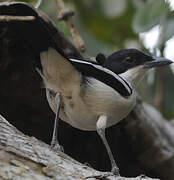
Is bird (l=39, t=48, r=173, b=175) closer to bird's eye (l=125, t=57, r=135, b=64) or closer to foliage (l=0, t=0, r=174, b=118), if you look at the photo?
bird's eye (l=125, t=57, r=135, b=64)

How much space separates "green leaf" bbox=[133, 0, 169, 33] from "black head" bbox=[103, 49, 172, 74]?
0.44m

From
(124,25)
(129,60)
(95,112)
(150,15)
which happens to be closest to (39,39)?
(95,112)

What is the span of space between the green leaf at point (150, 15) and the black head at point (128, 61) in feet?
1.43

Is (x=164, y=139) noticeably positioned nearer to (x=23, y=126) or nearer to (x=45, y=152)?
(x=23, y=126)

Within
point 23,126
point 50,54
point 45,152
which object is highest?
point 50,54

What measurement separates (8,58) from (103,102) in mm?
855

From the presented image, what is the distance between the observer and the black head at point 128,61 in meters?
3.10

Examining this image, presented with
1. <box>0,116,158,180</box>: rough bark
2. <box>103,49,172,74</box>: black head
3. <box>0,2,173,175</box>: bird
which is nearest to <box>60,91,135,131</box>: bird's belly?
<box>0,2,173,175</box>: bird

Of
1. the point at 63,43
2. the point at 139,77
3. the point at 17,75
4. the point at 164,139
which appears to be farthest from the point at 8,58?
the point at 164,139

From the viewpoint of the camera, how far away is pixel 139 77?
3.19 m

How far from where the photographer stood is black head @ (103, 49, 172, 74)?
10.2 ft

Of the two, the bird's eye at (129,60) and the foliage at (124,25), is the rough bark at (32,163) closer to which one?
the bird's eye at (129,60)

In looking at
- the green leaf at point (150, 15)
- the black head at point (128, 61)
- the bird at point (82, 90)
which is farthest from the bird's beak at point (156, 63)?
the green leaf at point (150, 15)

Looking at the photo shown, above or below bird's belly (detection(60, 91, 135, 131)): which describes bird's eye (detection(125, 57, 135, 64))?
above
